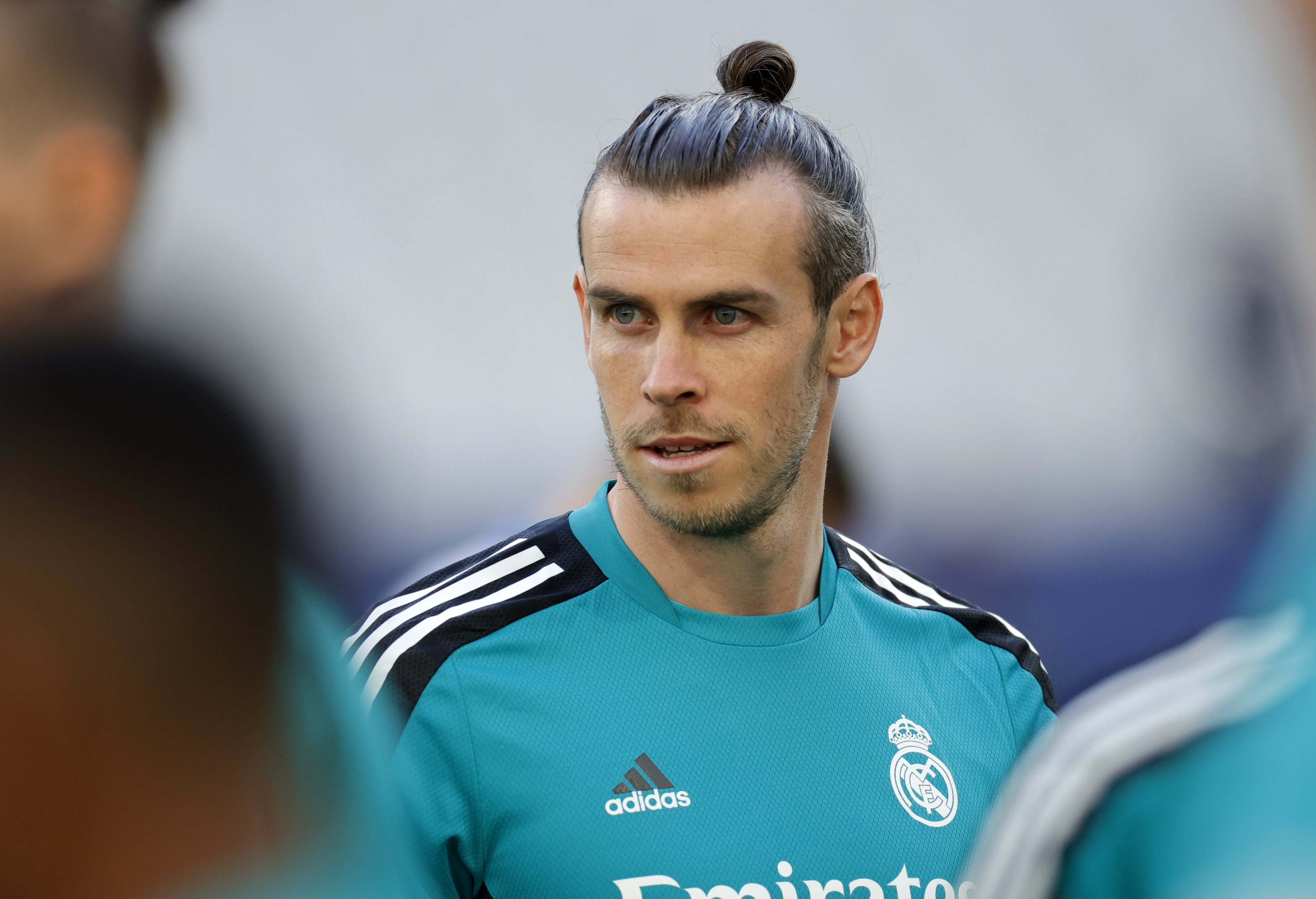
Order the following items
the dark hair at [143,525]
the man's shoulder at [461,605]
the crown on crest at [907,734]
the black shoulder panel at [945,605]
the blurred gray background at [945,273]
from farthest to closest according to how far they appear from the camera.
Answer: the blurred gray background at [945,273]
the black shoulder panel at [945,605]
the crown on crest at [907,734]
the man's shoulder at [461,605]
the dark hair at [143,525]

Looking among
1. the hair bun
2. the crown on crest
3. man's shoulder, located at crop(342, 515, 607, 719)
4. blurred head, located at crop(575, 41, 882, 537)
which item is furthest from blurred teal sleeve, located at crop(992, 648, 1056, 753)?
the hair bun

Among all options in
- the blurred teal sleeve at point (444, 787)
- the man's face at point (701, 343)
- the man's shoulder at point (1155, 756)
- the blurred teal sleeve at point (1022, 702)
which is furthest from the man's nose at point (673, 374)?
the man's shoulder at point (1155, 756)

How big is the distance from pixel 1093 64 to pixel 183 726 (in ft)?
22.2

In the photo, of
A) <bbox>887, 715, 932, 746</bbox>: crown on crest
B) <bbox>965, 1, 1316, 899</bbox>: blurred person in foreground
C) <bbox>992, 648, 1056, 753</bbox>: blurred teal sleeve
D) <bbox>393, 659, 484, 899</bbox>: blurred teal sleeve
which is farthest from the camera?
<bbox>992, 648, 1056, 753</bbox>: blurred teal sleeve

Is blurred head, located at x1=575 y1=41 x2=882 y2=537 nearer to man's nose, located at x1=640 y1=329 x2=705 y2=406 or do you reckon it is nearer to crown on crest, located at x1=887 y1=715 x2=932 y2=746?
man's nose, located at x1=640 y1=329 x2=705 y2=406

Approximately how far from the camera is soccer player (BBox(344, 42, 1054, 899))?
1.72m

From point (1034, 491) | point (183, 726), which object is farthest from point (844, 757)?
point (1034, 491)

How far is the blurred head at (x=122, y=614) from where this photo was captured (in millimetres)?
413

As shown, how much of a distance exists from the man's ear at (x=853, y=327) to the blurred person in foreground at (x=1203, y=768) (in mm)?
1308

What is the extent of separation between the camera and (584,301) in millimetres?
2039

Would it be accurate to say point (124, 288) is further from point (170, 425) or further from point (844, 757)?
point (844, 757)

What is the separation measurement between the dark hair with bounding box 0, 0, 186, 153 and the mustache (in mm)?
1276

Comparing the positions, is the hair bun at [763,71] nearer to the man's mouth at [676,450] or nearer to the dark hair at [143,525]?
the man's mouth at [676,450]

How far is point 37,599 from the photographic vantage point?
0.41 meters
